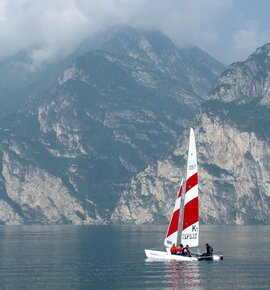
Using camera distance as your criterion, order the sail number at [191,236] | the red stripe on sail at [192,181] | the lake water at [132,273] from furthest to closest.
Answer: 1. the sail number at [191,236]
2. the red stripe on sail at [192,181]
3. the lake water at [132,273]

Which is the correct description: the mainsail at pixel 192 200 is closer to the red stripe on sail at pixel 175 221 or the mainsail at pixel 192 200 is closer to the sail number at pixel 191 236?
the sail number at pixel 191 236

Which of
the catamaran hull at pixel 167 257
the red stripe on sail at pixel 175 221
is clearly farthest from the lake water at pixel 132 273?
the red stripe on sail at pixel 175 221

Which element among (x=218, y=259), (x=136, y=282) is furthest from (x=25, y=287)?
(x=218, y=259)

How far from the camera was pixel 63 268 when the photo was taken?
166 metres

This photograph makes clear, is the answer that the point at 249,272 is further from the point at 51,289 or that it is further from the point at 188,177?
the point at 51,289

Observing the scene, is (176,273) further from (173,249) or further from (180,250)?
(173,249)

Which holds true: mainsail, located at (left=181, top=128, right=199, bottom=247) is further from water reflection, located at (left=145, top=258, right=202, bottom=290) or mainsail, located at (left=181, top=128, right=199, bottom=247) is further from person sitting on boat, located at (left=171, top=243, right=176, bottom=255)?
person sitting on boat, located at (left=171, top=243, right=176, bottom=255)

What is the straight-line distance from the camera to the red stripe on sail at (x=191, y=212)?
149m

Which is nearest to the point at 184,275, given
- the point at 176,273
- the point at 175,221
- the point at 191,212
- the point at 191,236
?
the point at 176,273

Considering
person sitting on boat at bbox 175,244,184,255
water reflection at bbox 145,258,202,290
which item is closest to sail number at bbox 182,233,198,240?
person sitting on boat at bbox 175,244,184,255

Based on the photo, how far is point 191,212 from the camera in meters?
150

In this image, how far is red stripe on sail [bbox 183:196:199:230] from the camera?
149 meters

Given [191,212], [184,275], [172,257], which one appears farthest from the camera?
[172,257]

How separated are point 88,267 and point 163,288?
141 ft
